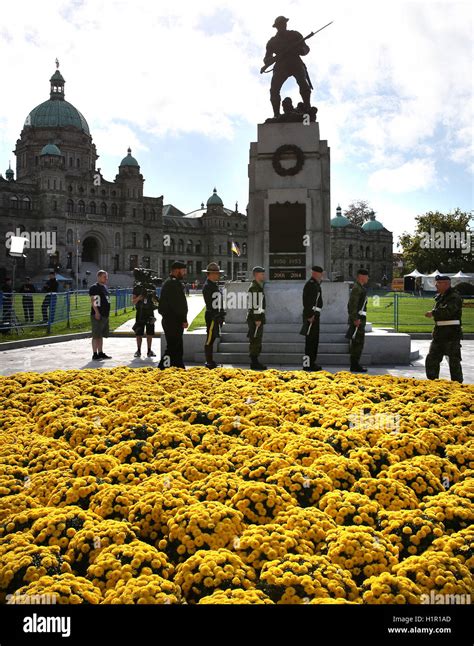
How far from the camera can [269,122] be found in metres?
14.6

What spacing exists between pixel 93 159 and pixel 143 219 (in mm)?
13819

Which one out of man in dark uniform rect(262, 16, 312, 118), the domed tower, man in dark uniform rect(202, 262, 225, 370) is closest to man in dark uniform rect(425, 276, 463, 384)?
man in dark uniform rect(202, 262, 225, 370)

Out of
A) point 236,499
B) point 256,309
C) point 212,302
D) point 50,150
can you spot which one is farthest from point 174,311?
point 50,150

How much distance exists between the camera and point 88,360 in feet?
43.1

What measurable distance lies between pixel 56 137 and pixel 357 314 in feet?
309

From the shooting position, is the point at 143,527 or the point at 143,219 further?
the point at 143,219

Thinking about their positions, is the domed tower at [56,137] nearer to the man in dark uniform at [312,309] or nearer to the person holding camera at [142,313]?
the person holding camera at [142,313]

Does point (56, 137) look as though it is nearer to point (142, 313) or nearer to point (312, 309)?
point (142, 313)

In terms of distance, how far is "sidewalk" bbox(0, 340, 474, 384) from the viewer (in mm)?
11641

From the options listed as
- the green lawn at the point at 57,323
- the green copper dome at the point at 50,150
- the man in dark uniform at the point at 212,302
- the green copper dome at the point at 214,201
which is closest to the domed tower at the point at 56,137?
the green copper dome at the point at 50,150

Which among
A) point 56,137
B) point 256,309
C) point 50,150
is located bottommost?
point 256,309
